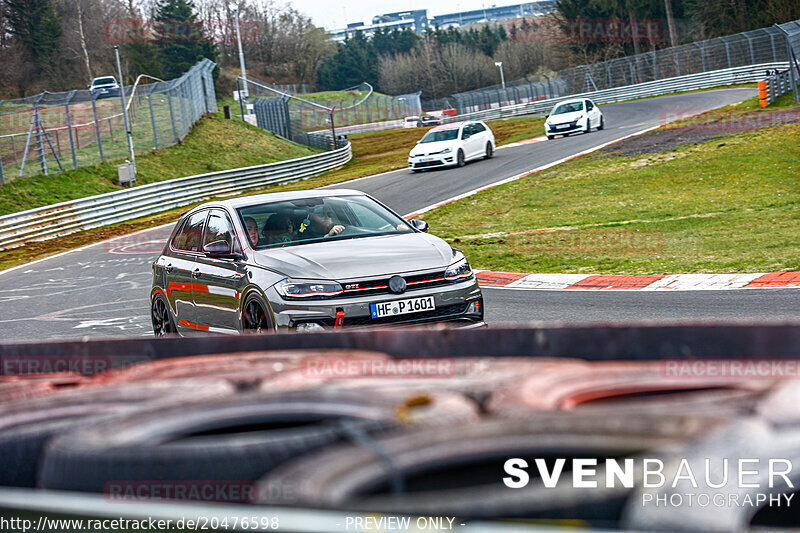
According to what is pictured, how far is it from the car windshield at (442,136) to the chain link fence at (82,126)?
12.7 metres

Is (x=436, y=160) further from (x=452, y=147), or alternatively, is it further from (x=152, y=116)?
(x=152, y=116)

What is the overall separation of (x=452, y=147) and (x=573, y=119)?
8.76m

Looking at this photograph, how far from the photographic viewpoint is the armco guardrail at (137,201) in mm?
26672

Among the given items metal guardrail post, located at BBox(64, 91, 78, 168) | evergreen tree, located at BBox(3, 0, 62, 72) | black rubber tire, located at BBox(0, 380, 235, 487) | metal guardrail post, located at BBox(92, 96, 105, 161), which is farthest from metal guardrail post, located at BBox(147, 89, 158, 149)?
evergreen tree, located at BBox(3, 0, 62, 72)

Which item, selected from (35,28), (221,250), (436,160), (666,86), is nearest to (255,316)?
(221,250)

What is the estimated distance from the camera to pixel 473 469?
2.00 meters

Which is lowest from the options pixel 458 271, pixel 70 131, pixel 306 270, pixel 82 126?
pixel 458 271

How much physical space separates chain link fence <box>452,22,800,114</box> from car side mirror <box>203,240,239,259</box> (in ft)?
163

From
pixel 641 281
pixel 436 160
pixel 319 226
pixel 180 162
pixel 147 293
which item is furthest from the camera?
pixel 180 162

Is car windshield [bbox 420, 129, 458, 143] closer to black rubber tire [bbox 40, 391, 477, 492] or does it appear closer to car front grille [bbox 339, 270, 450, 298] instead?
car front grille [bbox 339, 270, 450, 298]

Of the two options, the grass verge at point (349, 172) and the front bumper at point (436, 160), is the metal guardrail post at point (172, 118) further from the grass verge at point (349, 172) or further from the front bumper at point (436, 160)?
the front bumper at point (436, 160)

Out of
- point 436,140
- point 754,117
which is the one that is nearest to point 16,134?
point 436,140

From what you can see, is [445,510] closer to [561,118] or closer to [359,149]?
[561,118]

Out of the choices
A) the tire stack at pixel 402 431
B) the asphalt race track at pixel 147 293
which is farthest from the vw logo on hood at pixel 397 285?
the tire stack at pixel 402 431
